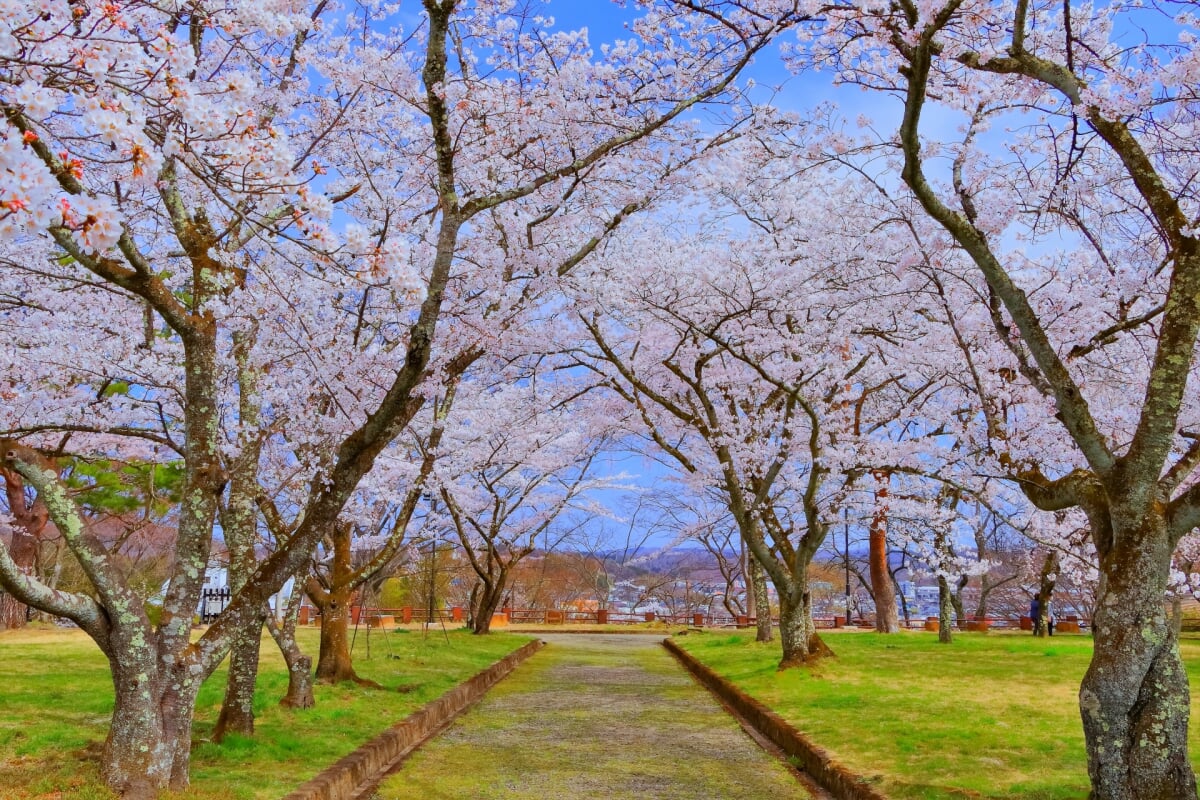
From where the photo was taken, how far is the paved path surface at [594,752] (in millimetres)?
5949

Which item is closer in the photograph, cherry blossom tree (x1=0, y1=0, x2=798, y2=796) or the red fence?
cherry blossom tree (x1=0, y1=0, x2=798, y2=796)

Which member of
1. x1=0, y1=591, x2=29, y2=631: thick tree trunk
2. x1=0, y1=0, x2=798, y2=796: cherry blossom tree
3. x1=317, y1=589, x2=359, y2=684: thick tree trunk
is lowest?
x1=0, y1=591, x2=29, y2=631: thick tree trunk

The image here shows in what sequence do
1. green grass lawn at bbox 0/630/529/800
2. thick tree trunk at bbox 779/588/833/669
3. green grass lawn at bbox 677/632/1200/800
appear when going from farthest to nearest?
thick tree trunk at bbox 779/588/833/669
green grass lawn at bbox 677/632/1200/800
green grass lawn at bbox 0/630/529/800

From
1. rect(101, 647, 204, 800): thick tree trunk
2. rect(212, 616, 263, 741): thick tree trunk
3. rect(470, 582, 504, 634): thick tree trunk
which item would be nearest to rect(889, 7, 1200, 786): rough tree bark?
rect(101, 647, 204, 800): thick tree trunk

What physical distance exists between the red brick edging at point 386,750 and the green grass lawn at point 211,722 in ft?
0.41

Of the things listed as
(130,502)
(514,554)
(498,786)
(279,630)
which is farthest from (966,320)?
(130,502)

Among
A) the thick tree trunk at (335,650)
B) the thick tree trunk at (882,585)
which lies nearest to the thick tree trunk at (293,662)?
the thick tree trunk at (335,650)

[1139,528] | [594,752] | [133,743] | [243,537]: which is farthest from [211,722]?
[1139,528]

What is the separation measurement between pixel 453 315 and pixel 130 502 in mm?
12774

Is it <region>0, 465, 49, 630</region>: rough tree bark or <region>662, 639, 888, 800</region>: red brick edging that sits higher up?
<region>0, 465, 49, 630</region>: rough tree bark

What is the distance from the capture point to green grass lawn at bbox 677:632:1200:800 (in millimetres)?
5504

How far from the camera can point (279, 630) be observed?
25.5 ft

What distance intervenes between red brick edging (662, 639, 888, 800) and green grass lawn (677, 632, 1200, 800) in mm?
116

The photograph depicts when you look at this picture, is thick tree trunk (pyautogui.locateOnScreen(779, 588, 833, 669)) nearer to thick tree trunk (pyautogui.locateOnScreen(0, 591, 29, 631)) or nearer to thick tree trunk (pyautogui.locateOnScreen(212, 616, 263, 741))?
thick tree trunk (pyautogui.locateOnScreen(212, 616, 263, 741))
